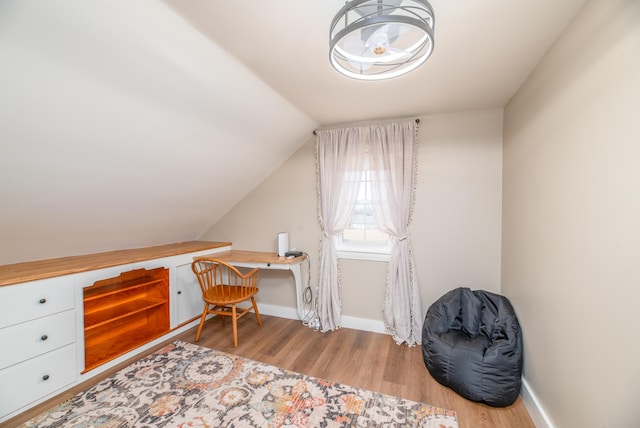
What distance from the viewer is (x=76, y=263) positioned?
213 cm

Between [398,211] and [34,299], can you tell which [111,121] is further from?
[398,211]

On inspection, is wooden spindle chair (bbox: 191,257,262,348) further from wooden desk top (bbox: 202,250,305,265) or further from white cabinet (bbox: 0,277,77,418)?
white cabinet (bbox: 0,277,77,418)

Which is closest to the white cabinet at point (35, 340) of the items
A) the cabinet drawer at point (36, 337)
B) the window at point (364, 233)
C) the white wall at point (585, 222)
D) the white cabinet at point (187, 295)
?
the cabinet drawer at point (36, 337)

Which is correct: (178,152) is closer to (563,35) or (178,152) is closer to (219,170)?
(219,170)

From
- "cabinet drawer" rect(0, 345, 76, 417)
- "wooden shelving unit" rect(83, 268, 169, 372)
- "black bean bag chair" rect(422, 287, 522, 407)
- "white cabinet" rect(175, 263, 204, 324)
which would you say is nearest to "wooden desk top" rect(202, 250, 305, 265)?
"white cabinet" rect(175, 263, 204, 324)

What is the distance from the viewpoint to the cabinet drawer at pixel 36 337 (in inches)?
64.7

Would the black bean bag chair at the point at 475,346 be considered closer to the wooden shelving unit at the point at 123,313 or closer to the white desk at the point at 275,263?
the white desk at the point at 275,263

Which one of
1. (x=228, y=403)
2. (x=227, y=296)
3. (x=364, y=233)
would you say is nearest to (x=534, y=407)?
(x=364, y=233)

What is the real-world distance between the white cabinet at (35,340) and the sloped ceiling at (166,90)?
0.46 m

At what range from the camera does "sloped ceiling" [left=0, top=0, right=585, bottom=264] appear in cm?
118

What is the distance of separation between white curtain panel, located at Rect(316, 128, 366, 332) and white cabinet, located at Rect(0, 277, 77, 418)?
7.02 feet

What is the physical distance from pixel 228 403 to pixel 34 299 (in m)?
1.52

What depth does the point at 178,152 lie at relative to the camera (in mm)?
2043

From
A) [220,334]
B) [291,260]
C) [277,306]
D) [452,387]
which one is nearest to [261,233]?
[291,260]
